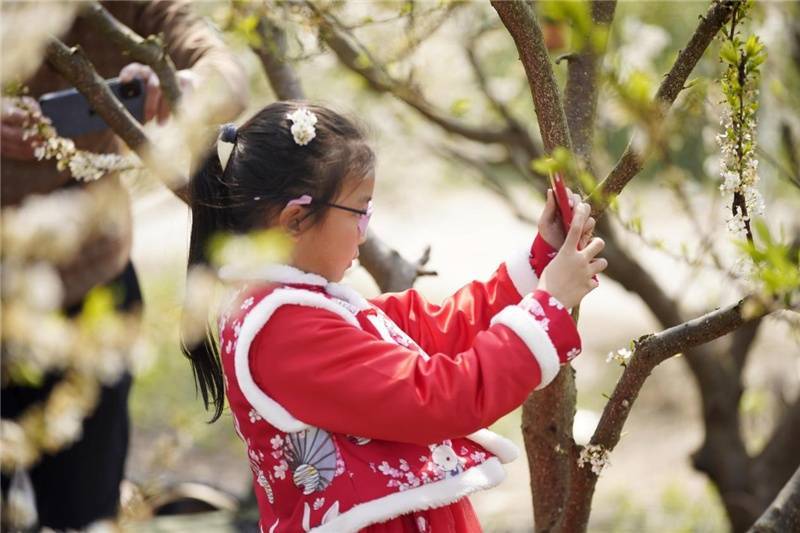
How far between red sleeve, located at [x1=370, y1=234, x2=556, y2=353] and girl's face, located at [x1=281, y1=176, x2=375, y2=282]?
0.19 metres

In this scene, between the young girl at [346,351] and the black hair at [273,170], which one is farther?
the black hair at [273,170]

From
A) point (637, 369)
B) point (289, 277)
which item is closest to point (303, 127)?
point (289, 277)

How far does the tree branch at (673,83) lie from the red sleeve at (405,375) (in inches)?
6.2

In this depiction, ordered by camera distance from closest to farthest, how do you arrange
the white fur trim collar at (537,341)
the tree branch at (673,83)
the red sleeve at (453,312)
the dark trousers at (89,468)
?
the tree branch at (673,83), the white fur trim collar at (537,341), the red sleeve at (453,312), the dark trousers at (89,468)

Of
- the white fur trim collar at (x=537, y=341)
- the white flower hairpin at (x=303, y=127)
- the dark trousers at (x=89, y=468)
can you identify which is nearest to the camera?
the white fur trim collar at (x=537, y=341)

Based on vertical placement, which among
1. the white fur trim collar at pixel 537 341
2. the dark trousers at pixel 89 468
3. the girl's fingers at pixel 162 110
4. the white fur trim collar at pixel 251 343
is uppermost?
the white fur trim collar at pixel 537 341

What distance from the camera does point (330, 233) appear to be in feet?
5.23

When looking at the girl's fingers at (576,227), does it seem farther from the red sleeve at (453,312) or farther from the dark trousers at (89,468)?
the dark trousers at (89,468)

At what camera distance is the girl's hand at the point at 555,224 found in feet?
4.91

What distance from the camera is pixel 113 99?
77.7 inches

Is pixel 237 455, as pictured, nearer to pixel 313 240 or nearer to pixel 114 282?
pixel 114 282

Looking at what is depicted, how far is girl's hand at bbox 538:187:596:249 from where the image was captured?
150 cm

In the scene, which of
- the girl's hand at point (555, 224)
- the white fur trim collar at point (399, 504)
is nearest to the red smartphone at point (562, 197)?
the girl's hand at point (555, 224)

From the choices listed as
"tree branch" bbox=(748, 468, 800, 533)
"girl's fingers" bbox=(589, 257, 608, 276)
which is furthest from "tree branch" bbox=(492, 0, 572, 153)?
"tree branch" bbox=(748, 468, 800, 533)
